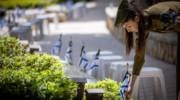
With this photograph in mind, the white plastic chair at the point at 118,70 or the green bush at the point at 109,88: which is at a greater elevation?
the green bush at the point at 109,88

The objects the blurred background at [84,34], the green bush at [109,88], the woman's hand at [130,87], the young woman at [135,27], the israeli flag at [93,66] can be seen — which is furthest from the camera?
the blurred background at [84,34]

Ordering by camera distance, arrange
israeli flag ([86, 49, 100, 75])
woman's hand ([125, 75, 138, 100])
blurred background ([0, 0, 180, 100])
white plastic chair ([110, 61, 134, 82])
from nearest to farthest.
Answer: woman's hand ([125, 75, 138, 100]) → white plastic chair ([110, 61, 134, 82]) → israeli flag ([86, 49, 100, 75]) → blurred background ([0, 0, 180, 100])

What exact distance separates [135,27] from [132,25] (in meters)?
0.05

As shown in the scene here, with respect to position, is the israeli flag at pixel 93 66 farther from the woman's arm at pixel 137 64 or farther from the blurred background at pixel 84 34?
the woman's arm at pixel 137 64

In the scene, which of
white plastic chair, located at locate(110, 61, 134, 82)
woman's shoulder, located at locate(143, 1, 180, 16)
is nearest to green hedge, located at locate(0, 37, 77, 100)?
woman's shoulder, located at locate(143, 1, 180, 16)

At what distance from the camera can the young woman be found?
7418 mm

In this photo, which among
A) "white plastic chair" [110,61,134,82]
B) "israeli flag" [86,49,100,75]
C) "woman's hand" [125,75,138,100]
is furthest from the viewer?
"israeli flag" [86,49,100,75]

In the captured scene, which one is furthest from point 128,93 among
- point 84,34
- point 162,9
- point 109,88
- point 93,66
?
point 84,34

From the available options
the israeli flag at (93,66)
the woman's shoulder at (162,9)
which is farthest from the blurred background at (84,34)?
the woman's shoulder at (162,9)

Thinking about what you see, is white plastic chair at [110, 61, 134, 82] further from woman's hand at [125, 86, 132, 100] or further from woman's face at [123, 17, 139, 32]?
woman's face at [123, 17, 139, 32]

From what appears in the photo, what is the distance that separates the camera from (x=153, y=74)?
9.57 m

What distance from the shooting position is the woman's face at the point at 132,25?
7453 millimetres

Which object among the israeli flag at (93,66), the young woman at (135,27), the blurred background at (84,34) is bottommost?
the blurred background at (84,34)

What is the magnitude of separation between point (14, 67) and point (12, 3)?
25746mm
